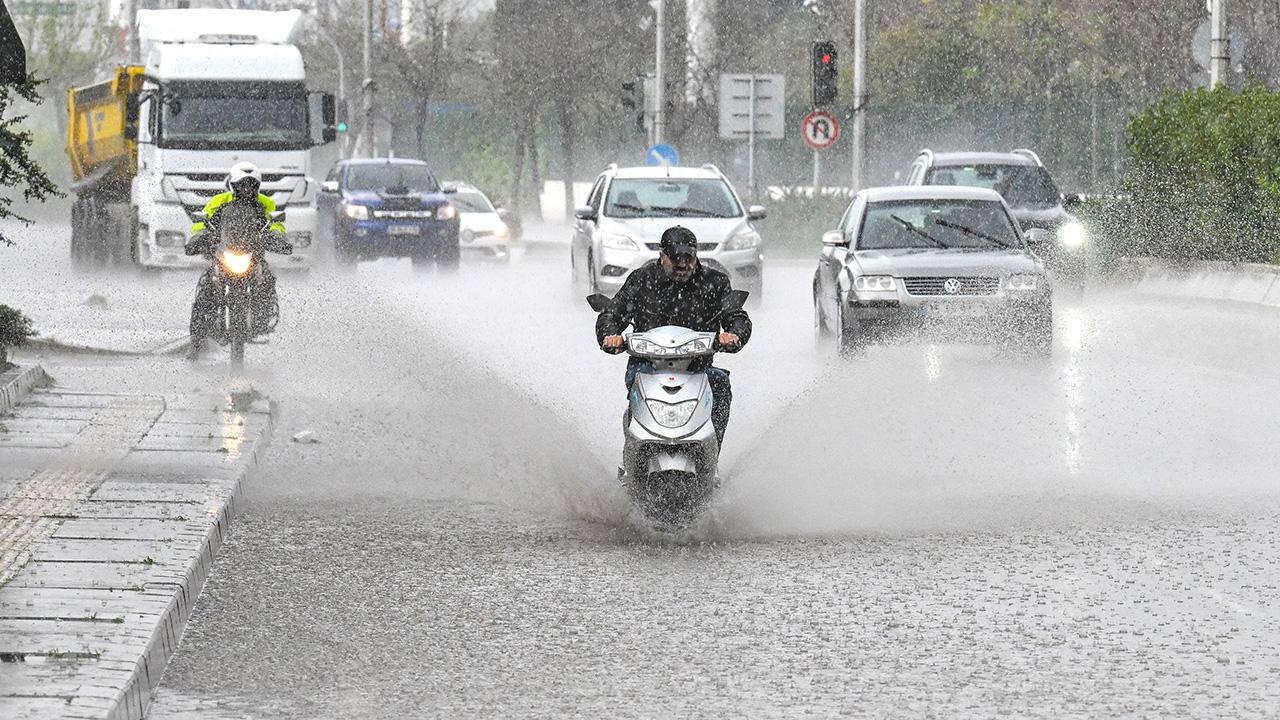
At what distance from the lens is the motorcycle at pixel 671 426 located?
10281mm

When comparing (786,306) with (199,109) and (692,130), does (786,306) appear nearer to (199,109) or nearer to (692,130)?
(199,109)

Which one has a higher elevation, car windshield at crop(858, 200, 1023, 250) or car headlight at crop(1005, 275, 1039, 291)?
car windshield at crop(858, 200, 1023, 250)

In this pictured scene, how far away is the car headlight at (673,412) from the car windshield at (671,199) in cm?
1756

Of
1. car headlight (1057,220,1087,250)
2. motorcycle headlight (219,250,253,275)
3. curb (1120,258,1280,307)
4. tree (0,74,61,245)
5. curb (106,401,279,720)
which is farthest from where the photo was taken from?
car headlight (1057,220,1087,250)

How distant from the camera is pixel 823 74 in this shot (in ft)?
143

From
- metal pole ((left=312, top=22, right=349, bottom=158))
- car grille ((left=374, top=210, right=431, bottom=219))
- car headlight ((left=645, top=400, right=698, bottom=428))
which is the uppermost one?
metal pole ((left=312, top=22, right=349, bottom=158))

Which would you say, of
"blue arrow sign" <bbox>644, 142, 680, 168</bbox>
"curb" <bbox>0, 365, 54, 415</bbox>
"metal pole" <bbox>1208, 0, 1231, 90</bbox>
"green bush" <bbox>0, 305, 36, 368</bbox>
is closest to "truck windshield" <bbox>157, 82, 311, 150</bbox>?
"metal pole" <bbox>1208, 0, 1231, 90</bbox>

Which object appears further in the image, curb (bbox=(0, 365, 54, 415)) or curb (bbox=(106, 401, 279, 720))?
curb (bbox=(0, 365, 54, 415))

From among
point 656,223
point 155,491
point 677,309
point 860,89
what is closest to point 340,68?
point 860,89

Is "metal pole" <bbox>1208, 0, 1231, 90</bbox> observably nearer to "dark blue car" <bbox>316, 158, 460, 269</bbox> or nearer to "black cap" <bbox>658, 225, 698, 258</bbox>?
"dark blue car" <bbox>316, 158, 460, 269</bbox>

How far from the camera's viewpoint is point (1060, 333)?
23.0 m

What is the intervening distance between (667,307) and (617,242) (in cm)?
1658

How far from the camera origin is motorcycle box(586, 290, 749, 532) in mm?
10281

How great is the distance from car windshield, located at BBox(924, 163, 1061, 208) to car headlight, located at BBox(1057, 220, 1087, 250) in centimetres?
50
